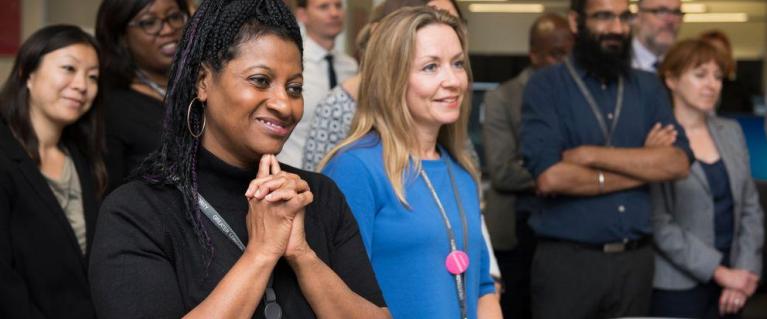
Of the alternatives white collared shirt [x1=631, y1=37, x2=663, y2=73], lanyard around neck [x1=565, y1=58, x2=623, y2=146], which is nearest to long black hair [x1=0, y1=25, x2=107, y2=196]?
lanyard around neck [x1=565, y1=58, x2=623, y2=146]

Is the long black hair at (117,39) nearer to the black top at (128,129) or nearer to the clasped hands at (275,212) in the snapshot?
the black top at (128,129)

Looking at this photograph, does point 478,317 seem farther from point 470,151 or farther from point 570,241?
point 570,241

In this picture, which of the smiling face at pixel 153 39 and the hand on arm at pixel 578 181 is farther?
the hand on arm at pixel 578 181

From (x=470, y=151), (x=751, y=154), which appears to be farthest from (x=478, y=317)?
(x=751, y=154)

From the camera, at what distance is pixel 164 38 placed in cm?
371

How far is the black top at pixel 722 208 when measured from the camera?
4.77 metres

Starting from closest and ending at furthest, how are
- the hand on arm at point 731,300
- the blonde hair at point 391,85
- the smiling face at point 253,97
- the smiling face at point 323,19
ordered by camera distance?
the smiling face at point 253,97
the blonde hair at point 391,85
the hand on arm at point 731,300
the smiling face at point 323,19

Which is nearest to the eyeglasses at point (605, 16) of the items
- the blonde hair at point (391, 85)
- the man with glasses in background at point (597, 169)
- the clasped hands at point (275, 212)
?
the man with glasses in background at point (597, 169)

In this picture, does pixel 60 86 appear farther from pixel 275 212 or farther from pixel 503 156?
pixel 503 156

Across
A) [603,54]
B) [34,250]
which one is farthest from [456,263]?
[603,54]

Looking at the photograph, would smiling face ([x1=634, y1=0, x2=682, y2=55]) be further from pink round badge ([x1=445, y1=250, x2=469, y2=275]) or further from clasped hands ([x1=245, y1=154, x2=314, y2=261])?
clasped hands ([x1=245, y1=154, x2=314, y2=261])

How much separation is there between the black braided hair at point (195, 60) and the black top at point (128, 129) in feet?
5.01

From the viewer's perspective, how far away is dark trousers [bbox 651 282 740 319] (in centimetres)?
462

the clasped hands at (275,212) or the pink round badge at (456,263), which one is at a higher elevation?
the clasped hands at (275,212)
